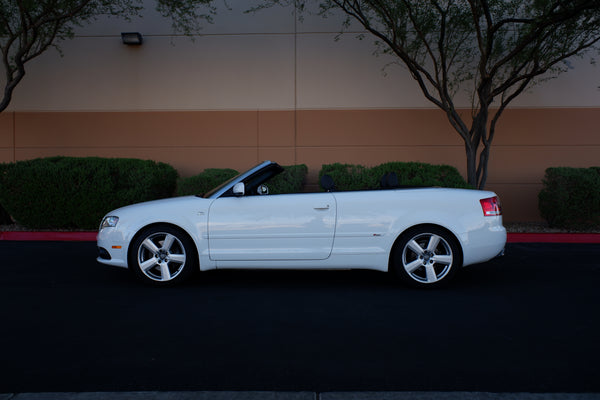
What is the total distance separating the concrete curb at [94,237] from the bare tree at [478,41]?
1757 millimetres

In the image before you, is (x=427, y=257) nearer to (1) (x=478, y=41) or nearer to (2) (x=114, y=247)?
(2) (x=114, y=247)

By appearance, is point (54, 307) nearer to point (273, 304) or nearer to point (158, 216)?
point (158, 216)

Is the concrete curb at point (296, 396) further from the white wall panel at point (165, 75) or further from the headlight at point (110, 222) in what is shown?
the white wall panel at point (165, 75)

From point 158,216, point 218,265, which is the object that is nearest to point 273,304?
point 218,265

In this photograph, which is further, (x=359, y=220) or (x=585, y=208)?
(x=585, y=208)

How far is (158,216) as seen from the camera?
5855mm

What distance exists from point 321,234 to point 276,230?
1.63 feet

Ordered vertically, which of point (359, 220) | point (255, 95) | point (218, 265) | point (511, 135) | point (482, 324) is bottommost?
point (482, 324)

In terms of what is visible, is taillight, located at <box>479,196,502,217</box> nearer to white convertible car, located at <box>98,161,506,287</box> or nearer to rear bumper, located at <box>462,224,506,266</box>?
white convertible car, located at <box>98,161,506,287</box>

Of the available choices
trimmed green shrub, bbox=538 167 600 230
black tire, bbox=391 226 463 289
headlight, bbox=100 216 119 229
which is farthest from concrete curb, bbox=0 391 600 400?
trimmed green shrub, bbox=538 167 600 230

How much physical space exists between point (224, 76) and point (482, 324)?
9.84 metres

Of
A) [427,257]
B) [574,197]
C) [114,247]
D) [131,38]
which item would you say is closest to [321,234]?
[427,257]

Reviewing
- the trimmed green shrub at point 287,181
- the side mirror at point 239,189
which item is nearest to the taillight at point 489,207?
the side mirror at point 239,189

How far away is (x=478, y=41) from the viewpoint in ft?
32.8
